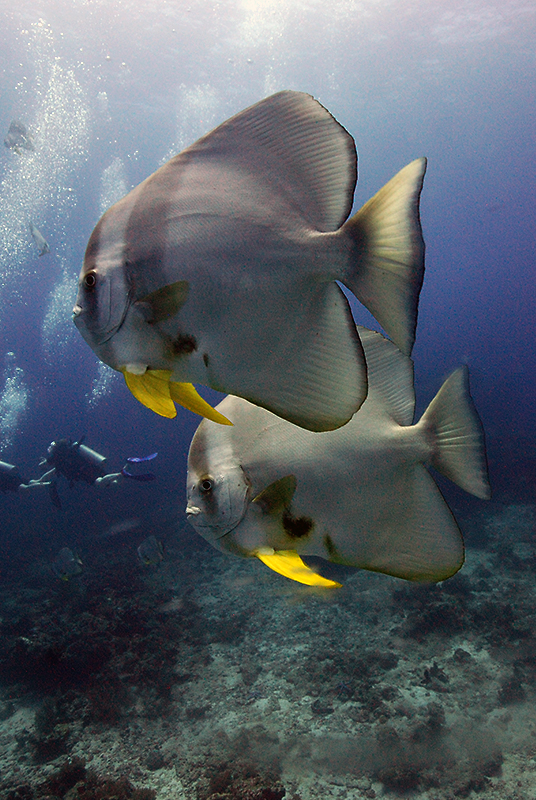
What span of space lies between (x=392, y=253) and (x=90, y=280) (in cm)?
44

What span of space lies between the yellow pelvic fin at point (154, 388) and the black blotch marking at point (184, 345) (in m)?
0.03

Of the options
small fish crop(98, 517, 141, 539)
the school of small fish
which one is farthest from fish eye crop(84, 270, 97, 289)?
small fish crop(98, 517, 141, 539)

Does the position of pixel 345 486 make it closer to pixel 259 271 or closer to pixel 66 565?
pixel 259 271

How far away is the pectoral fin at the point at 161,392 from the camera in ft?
2.19

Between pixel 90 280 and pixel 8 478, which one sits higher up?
pixel 90 280

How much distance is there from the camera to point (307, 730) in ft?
17.9

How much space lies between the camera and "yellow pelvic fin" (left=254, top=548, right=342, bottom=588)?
2.82 feet

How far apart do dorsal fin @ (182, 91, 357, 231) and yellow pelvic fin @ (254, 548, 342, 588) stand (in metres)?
0.63

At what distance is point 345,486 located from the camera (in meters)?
0.98

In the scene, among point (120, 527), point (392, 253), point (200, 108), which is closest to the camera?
point (392, 253)

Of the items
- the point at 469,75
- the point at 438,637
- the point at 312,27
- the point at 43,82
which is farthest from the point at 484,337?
the point at 438,637

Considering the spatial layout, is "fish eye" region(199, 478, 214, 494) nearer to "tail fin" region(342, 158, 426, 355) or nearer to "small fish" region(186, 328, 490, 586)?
"small fish" region(186, 328, 490, 586)

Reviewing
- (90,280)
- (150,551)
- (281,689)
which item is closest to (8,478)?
(150,551)

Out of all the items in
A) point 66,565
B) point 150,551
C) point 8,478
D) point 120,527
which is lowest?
point 120,527
